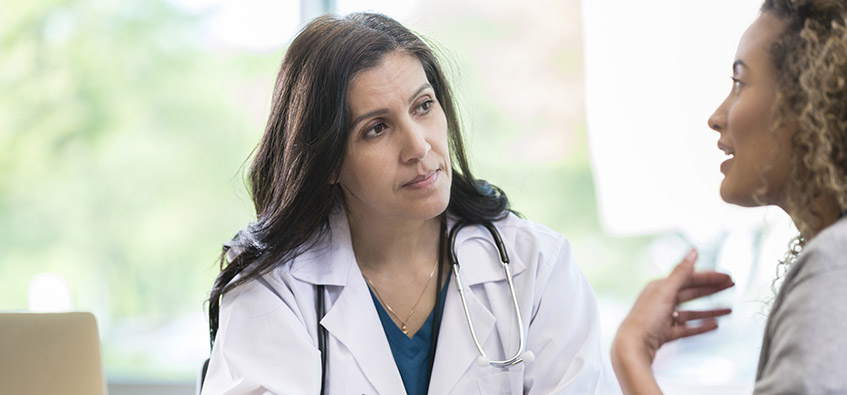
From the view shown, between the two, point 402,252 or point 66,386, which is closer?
point 66,386

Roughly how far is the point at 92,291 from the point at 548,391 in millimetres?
2220

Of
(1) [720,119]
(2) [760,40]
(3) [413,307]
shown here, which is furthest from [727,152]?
(3) [413,307]

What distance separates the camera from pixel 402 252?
171cm

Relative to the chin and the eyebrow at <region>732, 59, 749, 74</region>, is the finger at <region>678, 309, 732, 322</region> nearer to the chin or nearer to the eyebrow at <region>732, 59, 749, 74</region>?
the chin

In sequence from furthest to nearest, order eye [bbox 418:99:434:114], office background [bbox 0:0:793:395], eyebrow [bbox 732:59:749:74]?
office background [bbox 0:0:793:395], eye [bbox 418:99:434:114], eyebrow [bbox 732:59:749:74]

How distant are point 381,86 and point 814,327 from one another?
3.06ft

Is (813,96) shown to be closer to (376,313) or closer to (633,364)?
(633,364)

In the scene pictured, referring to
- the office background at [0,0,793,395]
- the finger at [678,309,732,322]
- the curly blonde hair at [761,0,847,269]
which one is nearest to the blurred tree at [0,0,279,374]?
the office background at [0,0,793,395]

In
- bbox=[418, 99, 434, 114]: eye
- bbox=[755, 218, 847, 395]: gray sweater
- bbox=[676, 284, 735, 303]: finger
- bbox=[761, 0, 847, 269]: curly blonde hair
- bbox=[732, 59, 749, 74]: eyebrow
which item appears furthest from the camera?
bbox=[418, 99, 434, 114]: eye

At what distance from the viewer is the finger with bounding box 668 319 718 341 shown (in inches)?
45.3

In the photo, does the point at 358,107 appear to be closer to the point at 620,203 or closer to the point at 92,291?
the point at 620,203

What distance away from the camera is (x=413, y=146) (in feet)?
4.94

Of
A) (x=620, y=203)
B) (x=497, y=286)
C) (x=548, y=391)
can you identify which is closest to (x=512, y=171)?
(x=620, y=203)

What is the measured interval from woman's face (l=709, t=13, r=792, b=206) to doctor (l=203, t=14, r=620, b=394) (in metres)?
0.57
